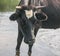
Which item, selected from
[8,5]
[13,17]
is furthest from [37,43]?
[8,5]

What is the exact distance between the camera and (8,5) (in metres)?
22.3

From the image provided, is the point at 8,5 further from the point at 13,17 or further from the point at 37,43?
the point at 13,17

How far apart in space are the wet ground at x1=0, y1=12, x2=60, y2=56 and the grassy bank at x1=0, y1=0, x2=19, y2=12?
666 centimetres

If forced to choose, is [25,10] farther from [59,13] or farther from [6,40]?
[6,40]

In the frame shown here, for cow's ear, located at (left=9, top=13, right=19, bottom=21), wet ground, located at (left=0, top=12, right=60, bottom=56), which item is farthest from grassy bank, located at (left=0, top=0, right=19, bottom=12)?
cow's ear, located at (left=9, top=13, right=19, bottom=21)

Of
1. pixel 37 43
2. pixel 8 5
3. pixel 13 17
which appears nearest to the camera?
pixel 13 17

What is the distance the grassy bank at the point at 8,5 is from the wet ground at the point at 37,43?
6664 millimetres

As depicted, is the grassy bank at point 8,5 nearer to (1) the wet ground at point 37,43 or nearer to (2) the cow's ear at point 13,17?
(1) the wet ground at point 37,43

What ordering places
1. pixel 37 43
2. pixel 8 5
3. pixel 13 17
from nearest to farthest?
pixel 13 17 → pixel 37 43 → pixel 8 5

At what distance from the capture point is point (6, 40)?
35.6 ft

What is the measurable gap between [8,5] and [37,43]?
40.3ft

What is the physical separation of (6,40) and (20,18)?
11.8 feet

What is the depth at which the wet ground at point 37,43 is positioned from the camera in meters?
9.10

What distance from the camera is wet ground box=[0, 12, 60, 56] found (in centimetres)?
910
